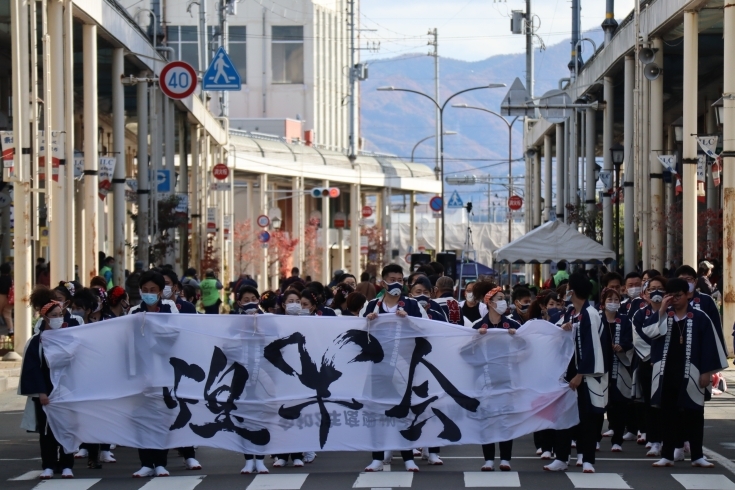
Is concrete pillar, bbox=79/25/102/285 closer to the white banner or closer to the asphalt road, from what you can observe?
the asphalt road

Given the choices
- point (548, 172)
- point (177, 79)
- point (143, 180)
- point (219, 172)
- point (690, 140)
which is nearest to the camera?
point (690, 140)

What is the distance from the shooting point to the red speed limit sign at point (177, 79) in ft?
104

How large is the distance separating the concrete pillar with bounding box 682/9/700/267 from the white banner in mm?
13491

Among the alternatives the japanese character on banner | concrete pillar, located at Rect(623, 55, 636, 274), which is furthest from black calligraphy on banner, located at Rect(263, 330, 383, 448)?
the japanese character on banner

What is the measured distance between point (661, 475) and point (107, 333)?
5298 millimetres

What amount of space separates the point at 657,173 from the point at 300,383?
62.6 feet

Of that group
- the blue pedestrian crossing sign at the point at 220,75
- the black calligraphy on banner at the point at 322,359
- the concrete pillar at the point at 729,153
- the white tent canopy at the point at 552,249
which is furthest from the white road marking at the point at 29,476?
the white tent canopy at the point at 552,249

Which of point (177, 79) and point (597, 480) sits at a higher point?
point (177, 79)

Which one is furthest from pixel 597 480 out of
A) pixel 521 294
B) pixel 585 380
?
pixel 521 294

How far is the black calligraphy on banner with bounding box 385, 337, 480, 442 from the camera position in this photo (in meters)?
13.2

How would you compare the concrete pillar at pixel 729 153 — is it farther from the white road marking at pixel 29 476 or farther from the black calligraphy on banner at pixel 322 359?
the white road marking at pixel 29 476

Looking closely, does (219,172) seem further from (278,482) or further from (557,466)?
(278,482)

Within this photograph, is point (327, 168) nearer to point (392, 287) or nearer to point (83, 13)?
point (83, 13)

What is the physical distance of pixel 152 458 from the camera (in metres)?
13.0
